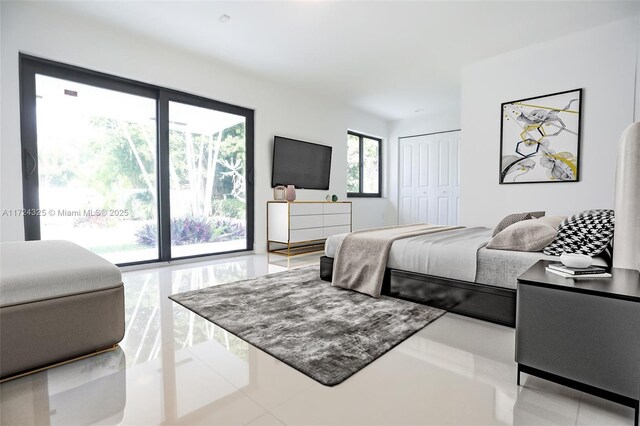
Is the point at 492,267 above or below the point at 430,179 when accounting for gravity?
below

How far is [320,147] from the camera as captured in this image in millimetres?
5980

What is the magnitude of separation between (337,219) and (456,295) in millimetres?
3546

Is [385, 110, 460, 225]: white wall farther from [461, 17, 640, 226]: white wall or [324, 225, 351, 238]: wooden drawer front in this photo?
[461, 17, 640, 226]: white wall

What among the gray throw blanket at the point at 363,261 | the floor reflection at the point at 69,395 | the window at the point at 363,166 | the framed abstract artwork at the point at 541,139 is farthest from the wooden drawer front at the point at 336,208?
the floor reflection at the point at 69,395

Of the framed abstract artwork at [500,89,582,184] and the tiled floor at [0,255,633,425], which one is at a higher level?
the framed abstract artwork at [500,89,582,184]

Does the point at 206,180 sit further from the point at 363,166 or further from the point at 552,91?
the point at 552,91

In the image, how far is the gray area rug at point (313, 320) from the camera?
68.0 inches

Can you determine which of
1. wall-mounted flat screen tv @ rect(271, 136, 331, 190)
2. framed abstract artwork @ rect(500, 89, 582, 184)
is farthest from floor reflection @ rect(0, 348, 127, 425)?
framed abstract artwork @ rect(500, 89, 582, 184)

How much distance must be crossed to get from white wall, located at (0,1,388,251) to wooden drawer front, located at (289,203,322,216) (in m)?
0.52

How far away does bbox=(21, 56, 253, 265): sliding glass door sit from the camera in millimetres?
3307

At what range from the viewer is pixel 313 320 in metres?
2.24

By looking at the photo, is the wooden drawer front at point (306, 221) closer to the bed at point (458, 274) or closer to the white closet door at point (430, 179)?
the bed at point (458, 274)

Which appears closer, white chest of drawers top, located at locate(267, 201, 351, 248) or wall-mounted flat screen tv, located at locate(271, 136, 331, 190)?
white chest of drawers top, located at locate(267, 201, 351, 248)

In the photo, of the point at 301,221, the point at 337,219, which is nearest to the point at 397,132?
the point at 337,219
